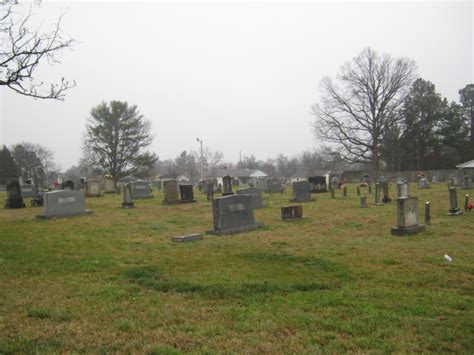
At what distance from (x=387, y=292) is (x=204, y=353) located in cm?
287

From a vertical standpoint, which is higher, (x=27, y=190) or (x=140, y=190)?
(x=27, y=190)

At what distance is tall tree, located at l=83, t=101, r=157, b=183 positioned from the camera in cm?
4809

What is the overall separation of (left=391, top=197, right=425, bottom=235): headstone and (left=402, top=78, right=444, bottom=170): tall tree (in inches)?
1798

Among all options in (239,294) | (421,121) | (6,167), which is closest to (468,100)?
(421,121)

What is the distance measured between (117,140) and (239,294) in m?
45.9

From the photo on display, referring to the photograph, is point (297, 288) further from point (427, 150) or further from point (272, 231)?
point (427, 150)

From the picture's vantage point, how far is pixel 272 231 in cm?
1152

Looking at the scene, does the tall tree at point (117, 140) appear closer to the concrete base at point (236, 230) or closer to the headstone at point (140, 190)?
the headstone at point (140, 190)

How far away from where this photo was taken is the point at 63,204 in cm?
1581

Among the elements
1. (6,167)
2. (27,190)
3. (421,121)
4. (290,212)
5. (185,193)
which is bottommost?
(290,212)

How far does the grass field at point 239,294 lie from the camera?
151 inches

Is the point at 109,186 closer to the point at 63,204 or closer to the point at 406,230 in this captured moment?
the point at 63,204

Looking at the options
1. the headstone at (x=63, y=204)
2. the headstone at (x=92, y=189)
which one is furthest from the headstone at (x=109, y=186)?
the headstone at (x=63, y=204)

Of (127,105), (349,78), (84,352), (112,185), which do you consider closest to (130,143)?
(127,105)
